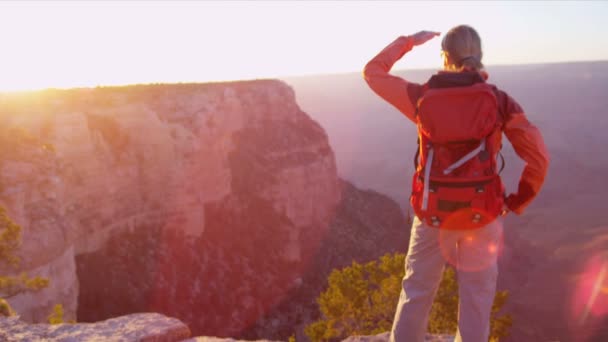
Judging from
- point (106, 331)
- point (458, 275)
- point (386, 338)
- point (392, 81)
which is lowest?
point (386, 338)

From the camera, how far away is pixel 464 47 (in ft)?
12.2

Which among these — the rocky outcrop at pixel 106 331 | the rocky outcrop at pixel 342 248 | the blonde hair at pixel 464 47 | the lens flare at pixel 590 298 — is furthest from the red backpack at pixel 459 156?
the lens flare at pixel 590 298

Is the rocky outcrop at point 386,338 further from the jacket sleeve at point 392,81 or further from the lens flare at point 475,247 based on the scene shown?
the jacket sleeve at point 392,81

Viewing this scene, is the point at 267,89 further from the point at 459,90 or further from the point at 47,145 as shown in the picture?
the point at 459,90

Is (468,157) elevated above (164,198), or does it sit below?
above

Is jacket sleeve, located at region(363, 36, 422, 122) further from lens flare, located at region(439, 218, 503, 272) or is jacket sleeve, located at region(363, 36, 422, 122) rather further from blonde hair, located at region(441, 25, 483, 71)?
lens flare, located at region(439, 218, 503, 272)

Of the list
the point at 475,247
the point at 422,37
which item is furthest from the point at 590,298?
the point at 422,37

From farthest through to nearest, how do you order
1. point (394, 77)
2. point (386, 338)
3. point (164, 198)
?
point (164, 198), point (386, 338), point (394, 77)

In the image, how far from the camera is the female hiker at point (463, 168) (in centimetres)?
363

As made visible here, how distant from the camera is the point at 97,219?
27.3 meters

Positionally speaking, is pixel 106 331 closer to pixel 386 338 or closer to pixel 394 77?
pixel 386 338

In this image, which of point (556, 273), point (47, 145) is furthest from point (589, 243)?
point (47, 145)

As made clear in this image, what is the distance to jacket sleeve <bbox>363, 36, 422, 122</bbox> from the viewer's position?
151 inches

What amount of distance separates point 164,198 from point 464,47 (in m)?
29.3
